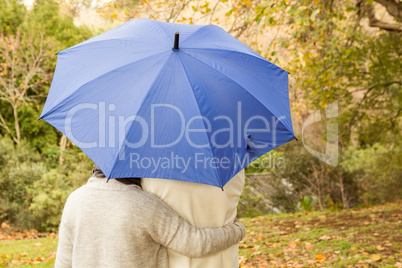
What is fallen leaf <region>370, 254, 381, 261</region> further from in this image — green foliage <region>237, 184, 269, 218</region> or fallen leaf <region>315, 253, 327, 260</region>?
green foliage <region>237, 184, 269, 218</region>

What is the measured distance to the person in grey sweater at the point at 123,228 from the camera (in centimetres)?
181

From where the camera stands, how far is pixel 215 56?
86.0 inches

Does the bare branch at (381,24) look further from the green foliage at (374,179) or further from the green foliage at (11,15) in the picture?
the green foliage at (11,15)

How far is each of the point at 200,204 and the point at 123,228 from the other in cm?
39

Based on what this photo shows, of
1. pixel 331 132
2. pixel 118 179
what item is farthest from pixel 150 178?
pixel 331 132

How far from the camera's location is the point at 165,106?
6.27 ft

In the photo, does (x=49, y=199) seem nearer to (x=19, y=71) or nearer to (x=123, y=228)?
(x=19, y=71)

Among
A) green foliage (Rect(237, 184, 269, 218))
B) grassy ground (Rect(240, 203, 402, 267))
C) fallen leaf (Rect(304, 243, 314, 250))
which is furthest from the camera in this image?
green foliage (Rect(237, 184, 269, 218))

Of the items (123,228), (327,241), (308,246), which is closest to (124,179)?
(123,228)

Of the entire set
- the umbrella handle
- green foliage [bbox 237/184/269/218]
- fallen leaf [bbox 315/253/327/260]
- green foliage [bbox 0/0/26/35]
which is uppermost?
green foliage [bbox 0/0/26/35]

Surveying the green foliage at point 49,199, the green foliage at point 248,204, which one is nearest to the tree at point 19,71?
the green foliage at point 49,199

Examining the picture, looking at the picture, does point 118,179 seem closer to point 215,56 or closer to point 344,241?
point 215,56

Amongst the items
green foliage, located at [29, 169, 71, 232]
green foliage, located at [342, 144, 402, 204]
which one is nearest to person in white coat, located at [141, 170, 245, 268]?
green foliage, located at [29, 169, 71, 232]

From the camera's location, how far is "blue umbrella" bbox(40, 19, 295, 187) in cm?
187
